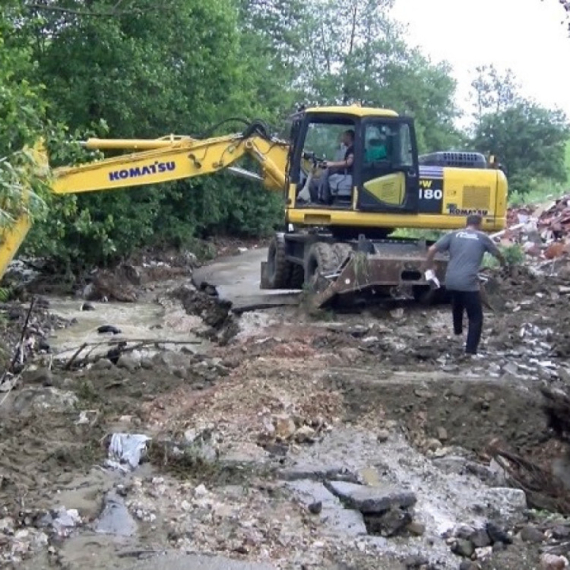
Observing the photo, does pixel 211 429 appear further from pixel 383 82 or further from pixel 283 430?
pixel 383 82

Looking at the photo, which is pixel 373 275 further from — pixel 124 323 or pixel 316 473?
pixel 316 473

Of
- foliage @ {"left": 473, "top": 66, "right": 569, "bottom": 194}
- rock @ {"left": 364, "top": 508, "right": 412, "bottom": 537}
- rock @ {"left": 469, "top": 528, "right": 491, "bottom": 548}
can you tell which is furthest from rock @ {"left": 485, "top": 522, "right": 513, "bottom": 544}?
foliage @ {"left": 473, "top": 66, "right": 569, "bottom": 194}

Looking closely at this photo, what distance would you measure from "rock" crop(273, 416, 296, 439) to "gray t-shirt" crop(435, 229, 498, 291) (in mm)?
3873

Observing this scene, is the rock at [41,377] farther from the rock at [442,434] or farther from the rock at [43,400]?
the rock at [442,434]

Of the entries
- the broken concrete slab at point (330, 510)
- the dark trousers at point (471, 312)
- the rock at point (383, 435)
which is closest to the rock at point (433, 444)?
the rock at point (383, 435)

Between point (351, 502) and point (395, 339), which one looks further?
point (395, 339)

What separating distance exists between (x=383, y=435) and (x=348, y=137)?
23.4 ft

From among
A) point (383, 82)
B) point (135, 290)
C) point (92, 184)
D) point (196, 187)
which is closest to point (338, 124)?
point (92, 184)

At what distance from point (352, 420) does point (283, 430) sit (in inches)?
36.0

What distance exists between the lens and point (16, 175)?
20.5ft

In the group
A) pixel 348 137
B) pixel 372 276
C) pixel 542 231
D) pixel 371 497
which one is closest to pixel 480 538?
pixel 371 497

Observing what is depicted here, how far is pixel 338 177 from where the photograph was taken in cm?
1591

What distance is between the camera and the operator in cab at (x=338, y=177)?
15664 mm

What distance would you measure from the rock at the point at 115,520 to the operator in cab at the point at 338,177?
9.19 meters
